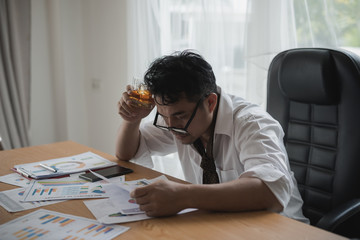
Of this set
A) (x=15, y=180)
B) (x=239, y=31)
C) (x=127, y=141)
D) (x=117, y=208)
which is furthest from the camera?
(x=239, y=31)

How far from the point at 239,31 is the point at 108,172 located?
1271mm

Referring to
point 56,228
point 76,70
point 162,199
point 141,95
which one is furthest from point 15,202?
point 76,70

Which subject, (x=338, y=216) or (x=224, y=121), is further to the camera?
(x=224, y=121)

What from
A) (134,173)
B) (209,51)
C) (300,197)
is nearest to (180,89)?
(134,173)

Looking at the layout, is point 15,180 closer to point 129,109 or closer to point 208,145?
point 129,109

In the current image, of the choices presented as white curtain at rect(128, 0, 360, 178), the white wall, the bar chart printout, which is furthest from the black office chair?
the white wall

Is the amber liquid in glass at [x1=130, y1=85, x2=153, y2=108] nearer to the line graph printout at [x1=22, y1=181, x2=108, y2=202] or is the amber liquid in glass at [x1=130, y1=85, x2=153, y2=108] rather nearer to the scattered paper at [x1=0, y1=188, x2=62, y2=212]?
the line graph printout at [x1=22, y1=181, x2=108, y2=202]

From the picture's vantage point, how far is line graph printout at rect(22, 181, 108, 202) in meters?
1.19

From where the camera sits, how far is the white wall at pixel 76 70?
127 inches

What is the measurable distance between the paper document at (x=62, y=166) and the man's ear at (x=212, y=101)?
0.50 metres

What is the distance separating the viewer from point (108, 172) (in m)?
1.43

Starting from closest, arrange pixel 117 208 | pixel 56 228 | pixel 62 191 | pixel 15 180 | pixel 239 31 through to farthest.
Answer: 1. pixel 56 228
2. pixel 117 208
3. pixel 62 191
4. pixel 15 180
5. pixel 239 31

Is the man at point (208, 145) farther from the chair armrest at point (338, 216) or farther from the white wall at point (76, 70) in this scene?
the white wall at point (76, 70)

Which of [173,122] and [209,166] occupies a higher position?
[173,122]
